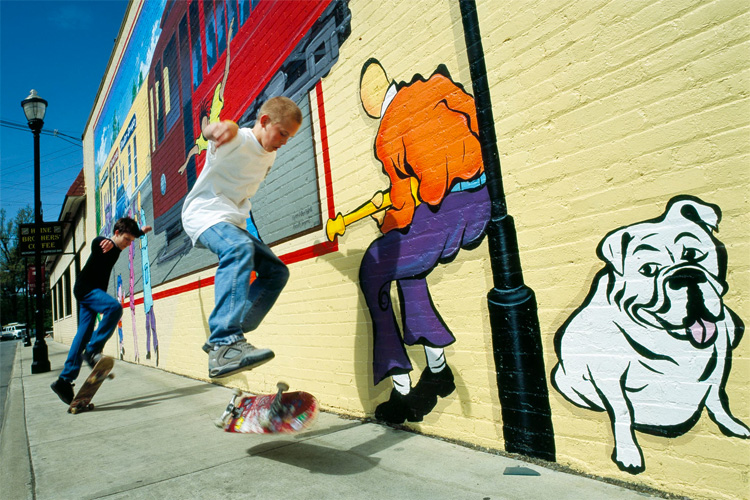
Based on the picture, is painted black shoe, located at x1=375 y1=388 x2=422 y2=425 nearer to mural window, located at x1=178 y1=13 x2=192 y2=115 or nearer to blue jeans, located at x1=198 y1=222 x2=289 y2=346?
blue jeans, located at x1=198 y1=222 x2=289 y2=346

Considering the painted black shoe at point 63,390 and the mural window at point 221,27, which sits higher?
the mural window at point 221,27

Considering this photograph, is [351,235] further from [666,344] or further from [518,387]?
[666,344]

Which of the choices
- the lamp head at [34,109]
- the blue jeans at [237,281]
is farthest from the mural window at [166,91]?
the blue jeans at [237,281]

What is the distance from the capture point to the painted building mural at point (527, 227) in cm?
191

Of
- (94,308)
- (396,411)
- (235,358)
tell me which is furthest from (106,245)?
(396,411)

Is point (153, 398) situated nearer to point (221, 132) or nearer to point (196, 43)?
point (221, 132)

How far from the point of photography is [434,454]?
2691 millimetres

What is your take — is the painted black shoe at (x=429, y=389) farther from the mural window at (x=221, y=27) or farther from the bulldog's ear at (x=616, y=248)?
the mural window at (x=221, y=27)

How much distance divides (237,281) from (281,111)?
111 centimetres

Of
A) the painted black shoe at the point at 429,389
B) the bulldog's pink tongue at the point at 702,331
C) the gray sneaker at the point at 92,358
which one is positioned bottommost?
the painted black shoe at the point at 429,389

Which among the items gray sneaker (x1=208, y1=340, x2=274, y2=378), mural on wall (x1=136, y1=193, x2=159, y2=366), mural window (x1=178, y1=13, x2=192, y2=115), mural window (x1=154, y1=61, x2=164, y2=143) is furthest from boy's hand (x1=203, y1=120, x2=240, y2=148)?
mural on wall (x1=136, y1=193, x2=159, y2=366)

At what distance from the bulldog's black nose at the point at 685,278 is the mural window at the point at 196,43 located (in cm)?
695

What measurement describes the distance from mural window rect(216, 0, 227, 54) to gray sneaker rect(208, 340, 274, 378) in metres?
4.95

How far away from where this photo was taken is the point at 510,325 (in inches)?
102
